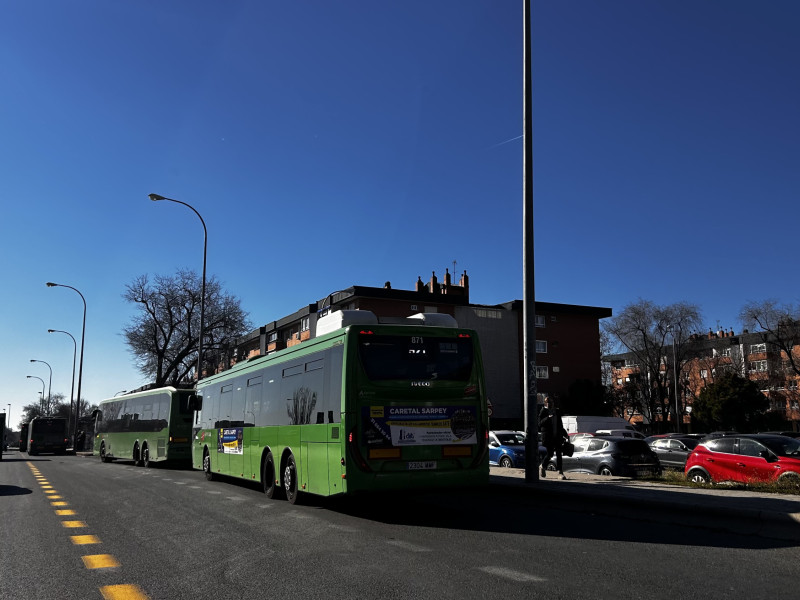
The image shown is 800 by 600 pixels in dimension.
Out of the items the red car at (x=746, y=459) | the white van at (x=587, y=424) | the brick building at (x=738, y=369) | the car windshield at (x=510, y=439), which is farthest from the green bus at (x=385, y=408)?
the brick building at (x=738, y=369)

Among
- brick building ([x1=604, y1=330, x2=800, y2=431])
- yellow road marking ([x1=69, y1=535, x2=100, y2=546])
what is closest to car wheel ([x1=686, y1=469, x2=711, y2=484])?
yellow road marking ([x1=69, y1=535, x2=100, y2=546])

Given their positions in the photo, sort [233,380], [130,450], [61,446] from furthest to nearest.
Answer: [61,446]
[130,450]
[233,380]

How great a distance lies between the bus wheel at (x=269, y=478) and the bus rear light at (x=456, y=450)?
4207 mm

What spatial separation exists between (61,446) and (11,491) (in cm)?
4232

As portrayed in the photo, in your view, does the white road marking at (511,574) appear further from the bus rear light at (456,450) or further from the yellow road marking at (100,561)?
the bus rear light at (456,450)

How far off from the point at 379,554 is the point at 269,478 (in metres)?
6.84

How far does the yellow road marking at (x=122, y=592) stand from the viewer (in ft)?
18.0

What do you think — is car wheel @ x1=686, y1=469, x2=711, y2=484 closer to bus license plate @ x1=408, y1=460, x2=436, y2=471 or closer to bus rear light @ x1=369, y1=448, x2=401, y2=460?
bus license plate @ x1=408, y1=460, x2=436, y2=471

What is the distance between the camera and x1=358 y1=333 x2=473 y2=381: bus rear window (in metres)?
10.4

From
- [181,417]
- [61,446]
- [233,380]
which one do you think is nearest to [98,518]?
[233,380]

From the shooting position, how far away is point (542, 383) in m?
64.4

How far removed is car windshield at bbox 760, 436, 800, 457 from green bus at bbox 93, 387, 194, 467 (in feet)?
53.4

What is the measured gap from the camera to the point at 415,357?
10.7 m

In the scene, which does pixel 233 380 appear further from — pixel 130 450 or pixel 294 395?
pixel 130 450
